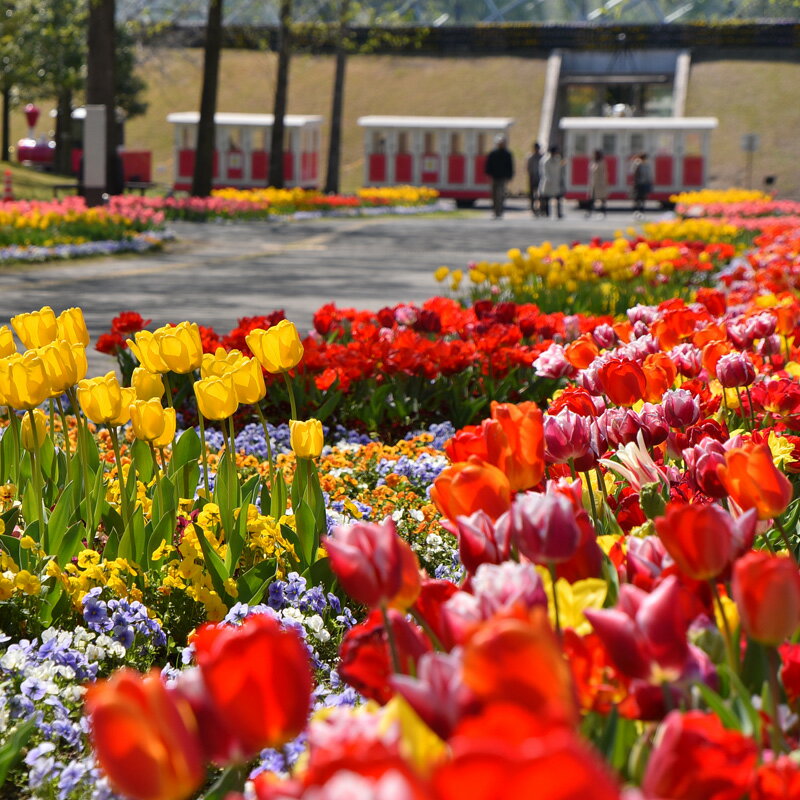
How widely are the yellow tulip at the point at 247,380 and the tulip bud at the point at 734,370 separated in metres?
1.06

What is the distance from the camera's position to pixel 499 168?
30297mm

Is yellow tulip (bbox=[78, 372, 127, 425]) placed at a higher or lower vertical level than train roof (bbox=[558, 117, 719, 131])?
lower

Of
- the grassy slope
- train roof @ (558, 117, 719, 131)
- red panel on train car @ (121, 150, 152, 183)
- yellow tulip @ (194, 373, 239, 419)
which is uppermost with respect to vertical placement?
the grassy slope

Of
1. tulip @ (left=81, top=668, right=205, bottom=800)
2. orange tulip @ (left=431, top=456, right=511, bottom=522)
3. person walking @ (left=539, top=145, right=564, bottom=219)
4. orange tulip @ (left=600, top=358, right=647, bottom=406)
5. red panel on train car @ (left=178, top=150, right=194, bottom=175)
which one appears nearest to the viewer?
tulip @ (left=81, top=668, right=205, bottom=800)

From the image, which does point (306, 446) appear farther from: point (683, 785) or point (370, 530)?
point (683, 785)

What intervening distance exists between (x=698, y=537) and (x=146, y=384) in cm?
178

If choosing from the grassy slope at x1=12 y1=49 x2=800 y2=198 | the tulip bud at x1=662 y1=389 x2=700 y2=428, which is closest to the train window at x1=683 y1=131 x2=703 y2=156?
the grassy slope at x1=12 y1=49 x2=800 y2=198

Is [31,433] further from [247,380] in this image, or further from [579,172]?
[579,172]

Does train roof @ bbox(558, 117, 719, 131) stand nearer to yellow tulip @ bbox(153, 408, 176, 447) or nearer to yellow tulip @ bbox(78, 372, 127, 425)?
yellow tulip @ bbox(153, 408, 176, 447)

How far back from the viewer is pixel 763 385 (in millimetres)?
3201

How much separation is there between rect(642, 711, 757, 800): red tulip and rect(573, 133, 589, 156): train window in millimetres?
39277

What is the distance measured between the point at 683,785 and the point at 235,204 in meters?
25.0

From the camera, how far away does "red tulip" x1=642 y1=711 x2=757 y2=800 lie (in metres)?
1.08

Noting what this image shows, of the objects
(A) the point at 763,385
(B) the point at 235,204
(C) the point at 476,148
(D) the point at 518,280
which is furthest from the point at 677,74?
(A) the point at 763,385
